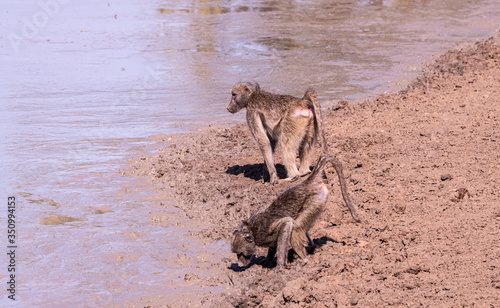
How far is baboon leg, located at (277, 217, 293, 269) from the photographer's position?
607 centimetres

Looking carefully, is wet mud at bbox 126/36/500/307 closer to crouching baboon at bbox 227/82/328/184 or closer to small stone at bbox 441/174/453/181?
small stone at bbox 441/174/453/181

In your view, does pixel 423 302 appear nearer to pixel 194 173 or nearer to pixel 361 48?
pixel 194 173

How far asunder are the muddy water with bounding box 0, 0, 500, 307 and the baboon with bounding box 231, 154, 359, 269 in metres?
0.59

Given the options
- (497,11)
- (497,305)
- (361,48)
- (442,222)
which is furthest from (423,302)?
(497,11)

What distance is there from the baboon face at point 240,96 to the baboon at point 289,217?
3241 millimetres

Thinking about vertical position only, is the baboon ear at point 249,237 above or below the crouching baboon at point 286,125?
below

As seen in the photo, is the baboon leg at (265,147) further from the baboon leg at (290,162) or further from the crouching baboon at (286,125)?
the baboon leg at (290,162)

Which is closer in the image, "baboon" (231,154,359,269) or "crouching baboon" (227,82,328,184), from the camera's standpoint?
"baboon" (231,154,359,269)

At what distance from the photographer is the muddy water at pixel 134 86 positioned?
6.87 m

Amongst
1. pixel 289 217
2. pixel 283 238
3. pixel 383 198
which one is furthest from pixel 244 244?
pixel 383 198

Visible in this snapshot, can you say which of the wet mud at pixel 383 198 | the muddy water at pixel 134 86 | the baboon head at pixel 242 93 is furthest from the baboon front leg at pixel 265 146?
the muddy water at pixel 134 86

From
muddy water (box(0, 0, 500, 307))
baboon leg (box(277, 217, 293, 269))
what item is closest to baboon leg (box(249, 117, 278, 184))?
muddy water (box(0, 0, 500, 307))

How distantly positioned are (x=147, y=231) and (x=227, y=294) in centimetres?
210

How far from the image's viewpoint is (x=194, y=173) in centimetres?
972
